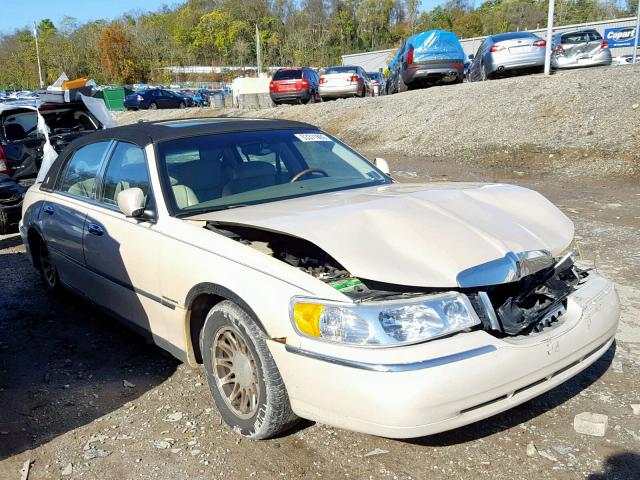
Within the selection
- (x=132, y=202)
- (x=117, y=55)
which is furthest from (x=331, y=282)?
(x=117, y=55)

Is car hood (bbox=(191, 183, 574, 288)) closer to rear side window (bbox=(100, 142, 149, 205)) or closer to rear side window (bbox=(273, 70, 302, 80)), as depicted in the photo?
rear side window (bbox=(100, 142, 149, 205))

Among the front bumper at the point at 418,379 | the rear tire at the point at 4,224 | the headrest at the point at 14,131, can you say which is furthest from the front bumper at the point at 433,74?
the front bumper at the point at 418,379

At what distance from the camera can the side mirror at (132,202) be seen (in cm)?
360

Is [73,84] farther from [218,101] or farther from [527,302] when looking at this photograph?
[218,101]

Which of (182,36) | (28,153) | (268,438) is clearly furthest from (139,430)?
(182,36)

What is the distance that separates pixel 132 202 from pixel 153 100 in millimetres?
36574

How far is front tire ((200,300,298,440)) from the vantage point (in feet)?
9.43

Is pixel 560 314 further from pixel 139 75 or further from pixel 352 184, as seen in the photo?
pixel 139 75

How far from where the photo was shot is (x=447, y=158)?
42.7ft

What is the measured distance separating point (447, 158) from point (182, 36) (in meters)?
102

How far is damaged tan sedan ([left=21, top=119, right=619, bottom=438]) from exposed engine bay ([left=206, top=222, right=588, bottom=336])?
10 millimetres

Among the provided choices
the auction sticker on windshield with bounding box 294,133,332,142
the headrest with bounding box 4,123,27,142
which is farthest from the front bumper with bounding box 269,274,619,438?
the headrest with bounding box 4,123,27,142

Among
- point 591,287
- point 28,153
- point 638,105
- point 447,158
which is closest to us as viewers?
point 591,287

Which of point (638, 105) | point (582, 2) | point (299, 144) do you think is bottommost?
point (638, 105)
